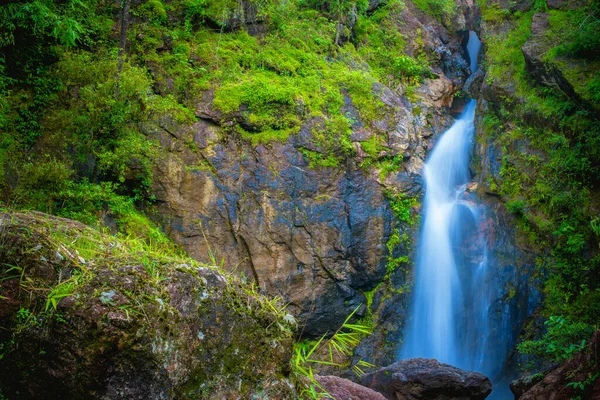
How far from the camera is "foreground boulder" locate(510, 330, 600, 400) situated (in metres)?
5.46

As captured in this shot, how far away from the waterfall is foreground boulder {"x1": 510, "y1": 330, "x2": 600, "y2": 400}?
5.47 m

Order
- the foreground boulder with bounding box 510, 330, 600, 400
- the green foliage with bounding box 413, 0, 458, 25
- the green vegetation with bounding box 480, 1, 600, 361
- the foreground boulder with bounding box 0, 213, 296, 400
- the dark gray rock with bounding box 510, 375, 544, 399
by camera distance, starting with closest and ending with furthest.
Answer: the foreground boulder with bounding box 0, 213, 296, 400
the foreground boulder with bounding box 510, 330, 600, 400
the dark gray rock with bounding box 510, 375, 544, 399
the green vegetation with bounding box 480, 1, 600, 361
the green foliage with bounding box 413, 0, 458, 25

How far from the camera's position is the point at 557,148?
→ 43.0 feet

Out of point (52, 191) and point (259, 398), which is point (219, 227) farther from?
point (259, 398)

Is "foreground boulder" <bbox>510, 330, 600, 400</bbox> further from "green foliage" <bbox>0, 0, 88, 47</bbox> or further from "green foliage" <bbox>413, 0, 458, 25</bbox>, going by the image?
"green foliage" <bbox>413, 0, 458, 25</bbox>

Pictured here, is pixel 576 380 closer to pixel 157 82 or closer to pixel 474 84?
pixel 157 82

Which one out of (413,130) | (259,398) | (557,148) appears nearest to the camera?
(259,398)

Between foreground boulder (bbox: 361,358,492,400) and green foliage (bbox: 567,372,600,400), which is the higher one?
green foliage (bbox: 567,372,600,400)

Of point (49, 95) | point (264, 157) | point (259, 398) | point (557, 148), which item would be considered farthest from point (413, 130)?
point (259, 398)

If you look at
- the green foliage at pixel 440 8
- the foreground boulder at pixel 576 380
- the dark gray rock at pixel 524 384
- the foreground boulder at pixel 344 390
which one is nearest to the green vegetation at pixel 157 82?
the green foliage at pixel 440 8

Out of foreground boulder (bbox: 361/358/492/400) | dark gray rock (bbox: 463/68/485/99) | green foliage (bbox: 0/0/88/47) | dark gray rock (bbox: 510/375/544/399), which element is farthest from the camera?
dark gray rock (bbox: 463/68/485/99)

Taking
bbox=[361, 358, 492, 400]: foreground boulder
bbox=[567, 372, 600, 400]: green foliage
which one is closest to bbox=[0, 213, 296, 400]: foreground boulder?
bbox=[567, 372, 600, 400]: green foliage

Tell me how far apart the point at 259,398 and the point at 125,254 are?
4.05 ft

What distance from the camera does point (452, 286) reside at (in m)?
13.8
